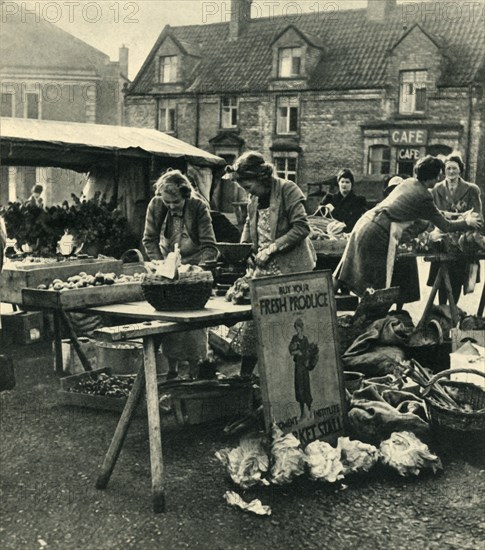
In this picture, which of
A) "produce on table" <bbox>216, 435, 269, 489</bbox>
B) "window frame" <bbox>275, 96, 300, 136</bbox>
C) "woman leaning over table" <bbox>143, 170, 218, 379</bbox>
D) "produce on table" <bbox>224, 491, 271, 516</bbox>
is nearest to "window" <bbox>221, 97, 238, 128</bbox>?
"window frame" <bbox>275, 96, 300, 136</bbox>

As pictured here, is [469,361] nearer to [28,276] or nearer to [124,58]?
[28,276]

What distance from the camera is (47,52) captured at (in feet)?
75.3

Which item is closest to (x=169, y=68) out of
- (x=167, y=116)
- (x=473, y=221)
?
(x=167, y=116)

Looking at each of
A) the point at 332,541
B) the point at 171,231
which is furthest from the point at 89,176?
the point at 332,541

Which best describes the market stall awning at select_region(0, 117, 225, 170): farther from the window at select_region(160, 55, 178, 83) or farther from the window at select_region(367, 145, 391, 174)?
the window at select_region(160, 55, 178, 83)

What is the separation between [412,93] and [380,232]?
20.4m

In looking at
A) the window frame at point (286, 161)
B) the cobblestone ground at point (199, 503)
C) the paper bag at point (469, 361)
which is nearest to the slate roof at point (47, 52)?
the window frame at point (286, 161)

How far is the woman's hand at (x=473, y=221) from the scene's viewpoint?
22.1 feet

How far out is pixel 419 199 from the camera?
20.6 ft

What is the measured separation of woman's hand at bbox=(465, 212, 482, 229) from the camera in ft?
22.1

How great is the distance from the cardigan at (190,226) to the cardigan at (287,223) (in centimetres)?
81

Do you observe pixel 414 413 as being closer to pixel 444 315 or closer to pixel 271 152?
pixel 444 315

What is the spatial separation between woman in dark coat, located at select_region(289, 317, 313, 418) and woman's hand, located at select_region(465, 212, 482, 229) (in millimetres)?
3101

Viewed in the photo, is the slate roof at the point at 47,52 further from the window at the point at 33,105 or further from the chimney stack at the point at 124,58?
the chimney stack at the point at 124,58
